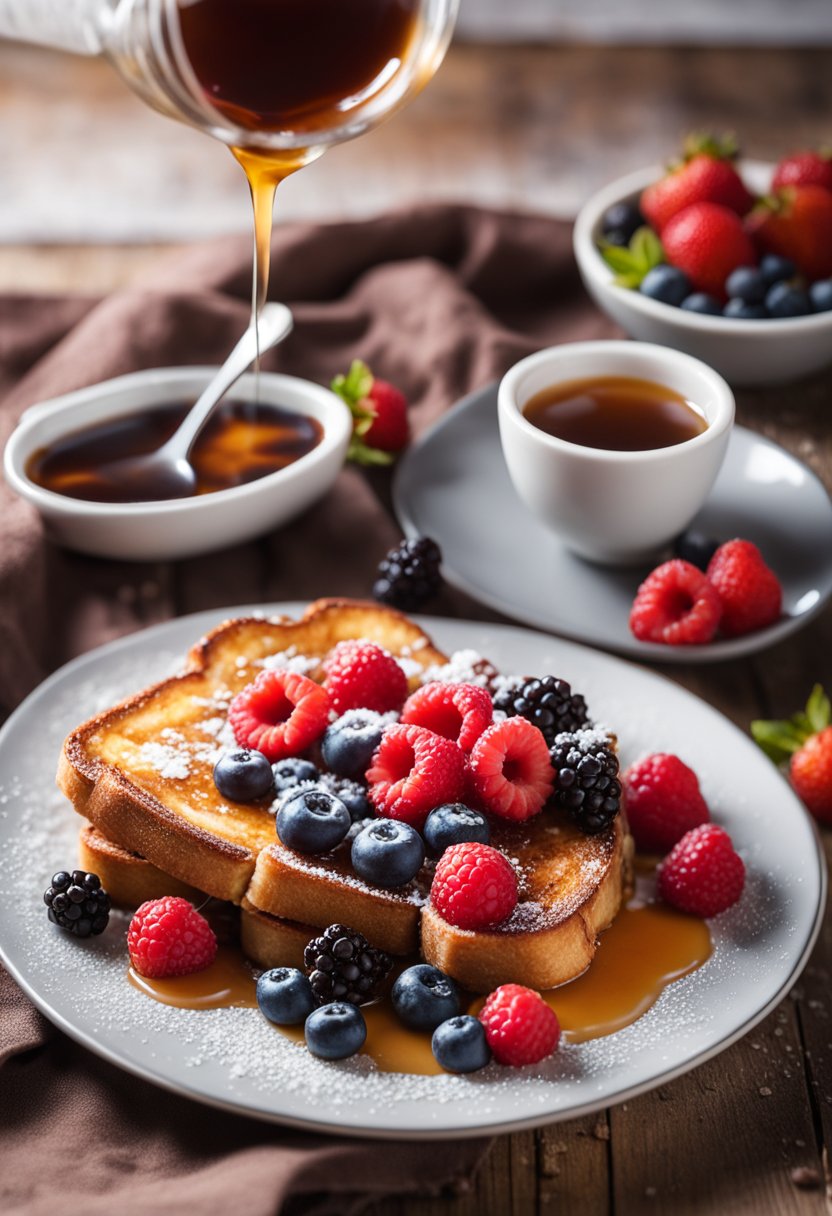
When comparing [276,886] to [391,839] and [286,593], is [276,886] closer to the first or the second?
[391,839]

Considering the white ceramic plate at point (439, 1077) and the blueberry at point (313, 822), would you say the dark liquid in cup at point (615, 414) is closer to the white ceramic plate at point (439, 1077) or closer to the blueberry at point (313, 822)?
the white ceramic plate at point (439, 1077)

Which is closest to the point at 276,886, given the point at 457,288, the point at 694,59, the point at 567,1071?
the point at 567,1071

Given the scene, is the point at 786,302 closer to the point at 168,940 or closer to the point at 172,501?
the point at 172,501

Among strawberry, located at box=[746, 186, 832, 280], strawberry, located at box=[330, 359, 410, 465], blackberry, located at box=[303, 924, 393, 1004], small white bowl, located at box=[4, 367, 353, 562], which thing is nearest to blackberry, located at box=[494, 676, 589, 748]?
blackberry, located at box=[303, 924, 393, 1004]

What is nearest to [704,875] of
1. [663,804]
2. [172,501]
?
[663,804]

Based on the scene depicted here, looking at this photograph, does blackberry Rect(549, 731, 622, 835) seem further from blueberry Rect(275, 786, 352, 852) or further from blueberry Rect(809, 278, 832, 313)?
blueberry Rect(809, 278, 832, 313)

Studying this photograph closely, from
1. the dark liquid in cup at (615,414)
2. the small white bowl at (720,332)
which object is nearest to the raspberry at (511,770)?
the dark liquid in cup at (615,414)
